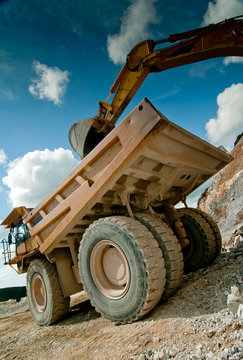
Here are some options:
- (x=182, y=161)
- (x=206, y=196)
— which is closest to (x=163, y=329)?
(x=182, y=161)

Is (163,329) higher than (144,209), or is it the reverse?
(144,209)

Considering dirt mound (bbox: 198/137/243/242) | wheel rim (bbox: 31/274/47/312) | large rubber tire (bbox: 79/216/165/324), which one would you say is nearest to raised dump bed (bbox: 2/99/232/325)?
large rubber tire (bbox: 79/216/165/324)

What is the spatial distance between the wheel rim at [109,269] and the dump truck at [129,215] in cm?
1

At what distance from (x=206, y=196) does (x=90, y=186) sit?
11.7 meters

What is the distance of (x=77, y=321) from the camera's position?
351cm

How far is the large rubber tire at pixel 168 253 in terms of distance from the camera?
2586 mm

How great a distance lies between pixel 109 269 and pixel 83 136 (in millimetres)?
2645

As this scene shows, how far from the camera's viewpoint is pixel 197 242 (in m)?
4.01

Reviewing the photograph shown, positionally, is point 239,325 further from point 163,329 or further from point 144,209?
point 144,209

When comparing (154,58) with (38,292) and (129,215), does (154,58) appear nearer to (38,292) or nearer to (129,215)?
(129,215)

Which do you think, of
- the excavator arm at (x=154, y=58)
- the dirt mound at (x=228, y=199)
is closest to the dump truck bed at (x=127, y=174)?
the excavator arm at (x=154, y=58)

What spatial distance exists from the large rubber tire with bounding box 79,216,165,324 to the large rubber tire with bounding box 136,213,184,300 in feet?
0.58

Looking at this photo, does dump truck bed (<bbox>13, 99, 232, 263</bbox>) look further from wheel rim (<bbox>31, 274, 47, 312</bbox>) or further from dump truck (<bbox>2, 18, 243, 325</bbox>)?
wheel rim (<bbox>31, 274, 47, 312</bbox>)

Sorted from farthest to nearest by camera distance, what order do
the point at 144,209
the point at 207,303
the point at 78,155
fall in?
the point at 78,155 < the point at 144,209 < the point at 207,303
